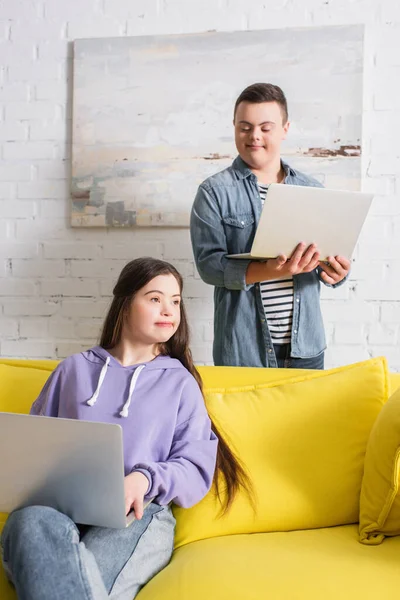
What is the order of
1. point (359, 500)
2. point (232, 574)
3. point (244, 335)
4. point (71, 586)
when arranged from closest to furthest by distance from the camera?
point (71, 586) < point (232, 574) < point (359, 500) < point (244, 335)

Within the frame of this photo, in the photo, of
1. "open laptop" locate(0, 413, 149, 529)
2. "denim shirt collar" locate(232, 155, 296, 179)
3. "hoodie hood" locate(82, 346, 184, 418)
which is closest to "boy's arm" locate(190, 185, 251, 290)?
"denim shirt collar" locate(232, 155, 296, 179)

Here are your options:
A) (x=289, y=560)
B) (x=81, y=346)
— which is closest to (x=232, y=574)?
(x=289, y=560)

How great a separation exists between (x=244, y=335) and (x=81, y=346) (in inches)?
34.2

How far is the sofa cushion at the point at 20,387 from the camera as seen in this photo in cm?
168

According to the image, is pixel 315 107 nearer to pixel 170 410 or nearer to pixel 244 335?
pixel 244 335

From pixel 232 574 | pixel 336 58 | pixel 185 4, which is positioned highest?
pixel 185 4

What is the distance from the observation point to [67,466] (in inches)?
45.3

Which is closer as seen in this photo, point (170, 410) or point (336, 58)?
point (170, 410)

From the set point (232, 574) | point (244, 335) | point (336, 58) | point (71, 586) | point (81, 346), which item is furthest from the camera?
point (81, 346)

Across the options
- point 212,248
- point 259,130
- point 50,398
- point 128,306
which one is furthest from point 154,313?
point 259,130

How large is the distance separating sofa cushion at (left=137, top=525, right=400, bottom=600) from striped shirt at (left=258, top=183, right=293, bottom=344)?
0.78 m

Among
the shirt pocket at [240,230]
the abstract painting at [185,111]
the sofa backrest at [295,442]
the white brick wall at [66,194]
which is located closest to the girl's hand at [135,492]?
the sofa backrest at [295,442]

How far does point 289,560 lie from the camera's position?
1293 mm

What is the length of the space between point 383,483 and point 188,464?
40cm
